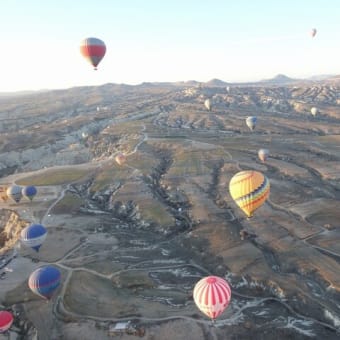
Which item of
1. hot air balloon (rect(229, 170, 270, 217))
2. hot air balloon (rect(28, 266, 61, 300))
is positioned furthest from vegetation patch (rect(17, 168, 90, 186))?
hot air balloon (rect(229, 170, 270, 217))

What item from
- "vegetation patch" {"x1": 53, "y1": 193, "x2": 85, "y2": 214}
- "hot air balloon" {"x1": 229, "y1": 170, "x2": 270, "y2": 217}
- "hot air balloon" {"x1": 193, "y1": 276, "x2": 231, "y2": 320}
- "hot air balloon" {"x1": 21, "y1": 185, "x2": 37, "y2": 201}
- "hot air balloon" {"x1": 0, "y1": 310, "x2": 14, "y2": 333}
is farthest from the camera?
"hot air balloon" {"x1": 21, "y1": 185, "x2": 37, "y2": 201}

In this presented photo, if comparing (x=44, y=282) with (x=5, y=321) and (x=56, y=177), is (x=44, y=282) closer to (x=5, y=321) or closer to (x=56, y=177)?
(x=5, y=321)

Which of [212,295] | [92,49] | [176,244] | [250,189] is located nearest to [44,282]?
[212,295]

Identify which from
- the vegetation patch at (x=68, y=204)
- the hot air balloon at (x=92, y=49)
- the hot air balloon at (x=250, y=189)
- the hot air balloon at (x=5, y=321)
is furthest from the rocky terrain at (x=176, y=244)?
the hot air balloon at (x=92, y=49)

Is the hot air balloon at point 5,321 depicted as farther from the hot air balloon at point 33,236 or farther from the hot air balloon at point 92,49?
the hot air balloon at point 92,49

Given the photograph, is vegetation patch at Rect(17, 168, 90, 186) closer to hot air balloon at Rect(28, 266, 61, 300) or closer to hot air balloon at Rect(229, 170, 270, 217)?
hot air balloon at Rect(28, 266, 61, 300)

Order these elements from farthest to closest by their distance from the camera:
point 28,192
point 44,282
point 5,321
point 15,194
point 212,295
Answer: point 15,194, point 28,192, point 44,282, point 5,321, point 212,295
